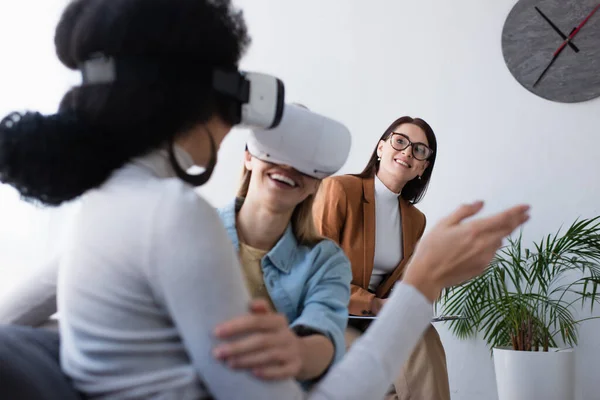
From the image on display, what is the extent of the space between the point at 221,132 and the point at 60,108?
200 millimetres

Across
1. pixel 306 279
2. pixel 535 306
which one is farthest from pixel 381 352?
pixel 535 306

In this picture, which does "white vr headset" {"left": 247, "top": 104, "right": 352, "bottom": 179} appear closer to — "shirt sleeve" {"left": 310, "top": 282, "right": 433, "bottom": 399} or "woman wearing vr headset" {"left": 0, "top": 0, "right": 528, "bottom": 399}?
"woman wearing vr headset" {"left": 0, "top": 0, "right": 528, "bottom": 399}

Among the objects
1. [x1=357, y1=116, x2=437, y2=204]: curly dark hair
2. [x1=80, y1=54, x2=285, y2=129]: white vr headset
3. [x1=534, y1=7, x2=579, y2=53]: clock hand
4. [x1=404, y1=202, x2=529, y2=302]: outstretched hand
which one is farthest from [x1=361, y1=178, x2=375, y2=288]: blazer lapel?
[x1=404, y1=202, x2=529, y2=302]: outstretched hand

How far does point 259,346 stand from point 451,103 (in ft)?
10.5

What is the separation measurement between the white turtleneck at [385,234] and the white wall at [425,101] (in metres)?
0.82

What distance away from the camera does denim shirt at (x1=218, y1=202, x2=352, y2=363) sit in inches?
50.3

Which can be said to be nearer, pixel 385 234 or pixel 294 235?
pixel 294 235

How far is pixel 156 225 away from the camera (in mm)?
750

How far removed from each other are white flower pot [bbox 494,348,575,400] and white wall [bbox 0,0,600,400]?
0.42 meters

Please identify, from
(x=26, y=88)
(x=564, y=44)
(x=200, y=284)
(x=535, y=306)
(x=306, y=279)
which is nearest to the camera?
(x=200, y=284)

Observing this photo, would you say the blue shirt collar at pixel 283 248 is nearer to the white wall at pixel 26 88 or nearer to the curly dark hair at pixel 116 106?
the curly dark hair at pixel 116 106

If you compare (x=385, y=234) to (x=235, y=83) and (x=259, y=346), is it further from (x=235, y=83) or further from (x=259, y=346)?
(x=259, y=346)

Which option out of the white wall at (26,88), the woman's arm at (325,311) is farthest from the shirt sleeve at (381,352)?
the white wall at (26,88)

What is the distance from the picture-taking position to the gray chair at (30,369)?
2.48 ft
